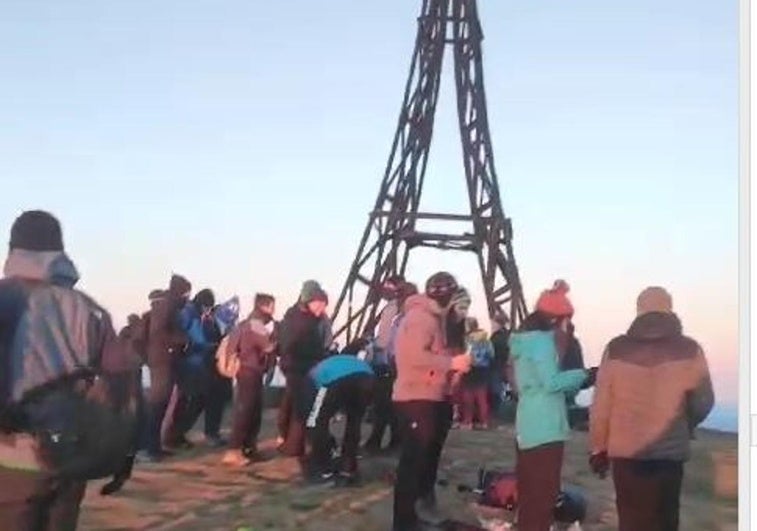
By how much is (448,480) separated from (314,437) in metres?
0.35

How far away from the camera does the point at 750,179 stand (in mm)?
2840

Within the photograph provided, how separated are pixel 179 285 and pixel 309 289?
0.27m

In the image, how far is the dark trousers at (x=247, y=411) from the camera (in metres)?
3.24

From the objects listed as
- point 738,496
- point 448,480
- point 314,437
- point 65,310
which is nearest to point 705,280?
point 738,496

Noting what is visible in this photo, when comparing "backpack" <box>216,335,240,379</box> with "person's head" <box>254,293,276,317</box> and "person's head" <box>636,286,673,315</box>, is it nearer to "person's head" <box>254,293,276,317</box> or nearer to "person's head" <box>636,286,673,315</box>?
"person's head" <box>254,293,276,317</box>

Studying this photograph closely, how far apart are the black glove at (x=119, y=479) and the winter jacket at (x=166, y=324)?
0.93 ft

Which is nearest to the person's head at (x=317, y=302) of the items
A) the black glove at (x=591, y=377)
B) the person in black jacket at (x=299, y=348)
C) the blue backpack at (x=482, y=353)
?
the person in black jacket at (x=299, y=348)

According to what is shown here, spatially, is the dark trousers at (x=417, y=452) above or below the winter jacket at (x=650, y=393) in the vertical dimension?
below

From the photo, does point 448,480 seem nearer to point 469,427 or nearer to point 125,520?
point 469,427

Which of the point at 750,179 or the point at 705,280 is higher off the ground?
the point at 750,179

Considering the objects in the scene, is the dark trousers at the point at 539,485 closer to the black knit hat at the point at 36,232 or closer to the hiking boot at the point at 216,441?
the hiking boot at the point at 216,441

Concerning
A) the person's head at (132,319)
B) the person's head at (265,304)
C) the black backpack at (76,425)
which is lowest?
the black backpack at (76,425)

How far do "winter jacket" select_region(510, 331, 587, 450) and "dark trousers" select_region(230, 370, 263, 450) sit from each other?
24.4 inches

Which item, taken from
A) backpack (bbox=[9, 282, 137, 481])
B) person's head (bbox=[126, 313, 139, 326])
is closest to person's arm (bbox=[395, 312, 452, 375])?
person's head (bbox=[126, 313, 139, 326])
